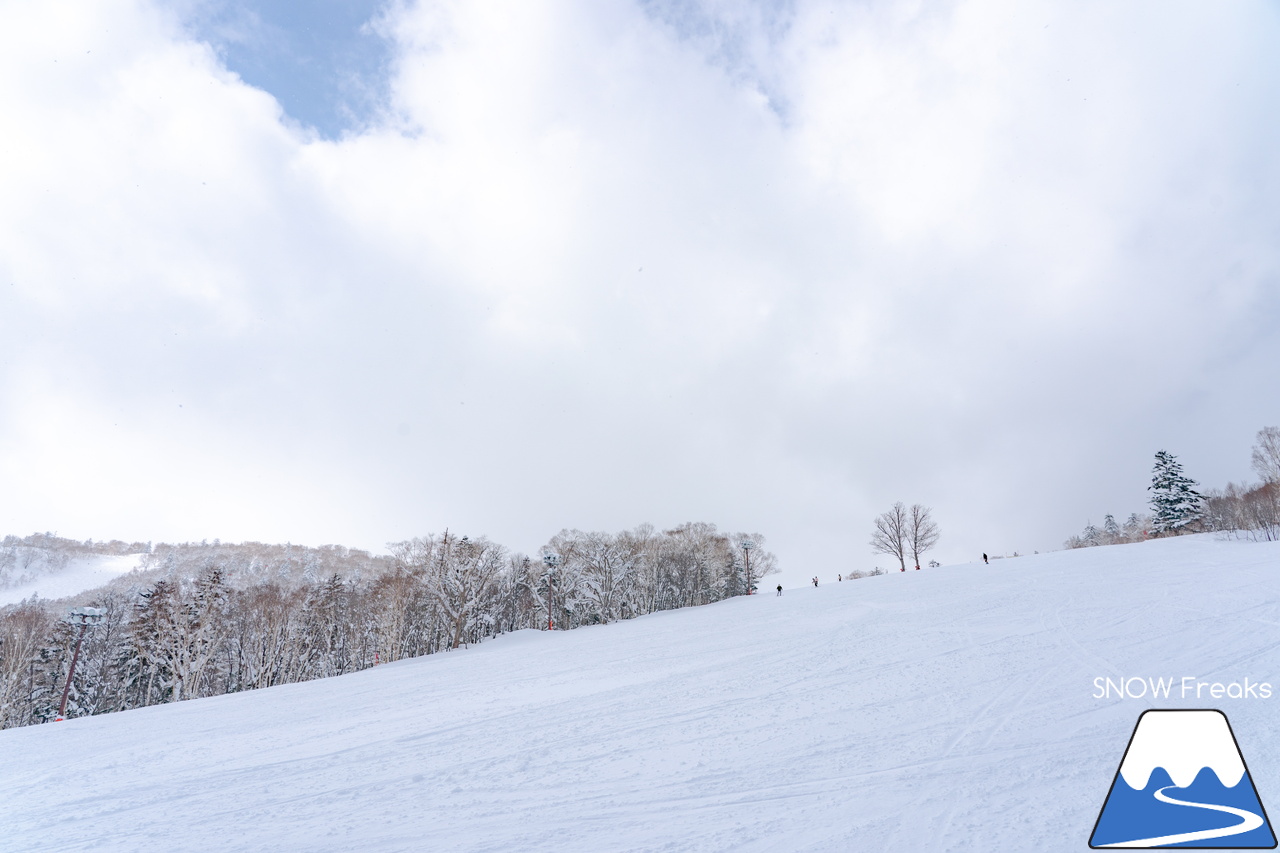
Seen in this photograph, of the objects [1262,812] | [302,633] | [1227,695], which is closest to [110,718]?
[1262,812]

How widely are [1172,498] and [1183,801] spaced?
70852mm

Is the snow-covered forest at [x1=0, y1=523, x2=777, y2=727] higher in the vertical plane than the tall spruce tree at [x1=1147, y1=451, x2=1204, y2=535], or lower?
lower

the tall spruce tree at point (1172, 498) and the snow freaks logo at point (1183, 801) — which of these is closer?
the snow freaks logo at point (1183, 801)

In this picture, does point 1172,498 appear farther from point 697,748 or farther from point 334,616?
point 334,616

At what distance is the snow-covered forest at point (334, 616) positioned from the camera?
1592 inches

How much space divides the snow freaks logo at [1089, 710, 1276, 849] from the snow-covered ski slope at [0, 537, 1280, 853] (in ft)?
1.11

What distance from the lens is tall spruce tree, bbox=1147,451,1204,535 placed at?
5388 centimetres

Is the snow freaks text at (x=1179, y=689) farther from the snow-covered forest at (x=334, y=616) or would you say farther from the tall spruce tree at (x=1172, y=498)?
the tall spruce tree at (x=1172, y=498)

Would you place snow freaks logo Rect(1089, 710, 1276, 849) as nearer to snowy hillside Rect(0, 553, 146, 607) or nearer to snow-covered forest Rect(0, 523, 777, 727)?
snow-covered forest Rect(0, 523, 777, 727)

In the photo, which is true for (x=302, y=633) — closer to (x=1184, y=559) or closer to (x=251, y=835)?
(x=251, y=835)

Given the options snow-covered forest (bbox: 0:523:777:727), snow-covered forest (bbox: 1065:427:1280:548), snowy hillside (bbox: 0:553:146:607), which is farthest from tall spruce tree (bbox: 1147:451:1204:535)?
snowy hillside (bbox: 0:553:146:607)

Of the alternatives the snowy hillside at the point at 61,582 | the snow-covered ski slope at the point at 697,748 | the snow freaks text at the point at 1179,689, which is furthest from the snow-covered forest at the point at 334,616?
the snowy hillside at the point at 61,582

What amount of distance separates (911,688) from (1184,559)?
27.8m

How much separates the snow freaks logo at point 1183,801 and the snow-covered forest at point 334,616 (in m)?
42.8
